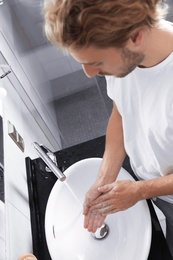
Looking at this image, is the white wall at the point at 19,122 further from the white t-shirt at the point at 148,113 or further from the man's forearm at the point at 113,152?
the white t-shirt at the point at 148,113

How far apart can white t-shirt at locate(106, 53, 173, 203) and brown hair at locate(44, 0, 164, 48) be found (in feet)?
0.63

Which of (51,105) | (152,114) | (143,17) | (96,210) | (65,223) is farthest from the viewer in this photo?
(51,105)

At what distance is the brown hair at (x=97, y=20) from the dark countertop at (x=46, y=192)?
694 mm

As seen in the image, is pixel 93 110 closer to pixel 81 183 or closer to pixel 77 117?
pixel 77 117

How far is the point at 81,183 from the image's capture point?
4.15ft

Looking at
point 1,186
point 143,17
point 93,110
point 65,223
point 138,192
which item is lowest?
point 93,110

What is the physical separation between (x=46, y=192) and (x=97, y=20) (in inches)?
31.2

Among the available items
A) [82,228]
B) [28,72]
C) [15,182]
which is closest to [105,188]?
[82,228]

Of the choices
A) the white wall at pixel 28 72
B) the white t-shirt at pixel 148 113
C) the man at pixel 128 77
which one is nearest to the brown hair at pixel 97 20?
the man at pixel 128 77

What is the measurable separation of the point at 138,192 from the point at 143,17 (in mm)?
529

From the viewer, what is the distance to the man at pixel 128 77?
0.67 metres

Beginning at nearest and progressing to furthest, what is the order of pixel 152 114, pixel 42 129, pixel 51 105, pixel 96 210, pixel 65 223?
pixel 152 114 < pixel 96 210 < pixel 65 223 < pixel 42 129 < pixel 51 105

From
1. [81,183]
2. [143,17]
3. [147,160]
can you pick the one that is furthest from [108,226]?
Answer: [143,17]

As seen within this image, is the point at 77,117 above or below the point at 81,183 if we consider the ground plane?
below
